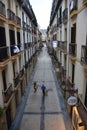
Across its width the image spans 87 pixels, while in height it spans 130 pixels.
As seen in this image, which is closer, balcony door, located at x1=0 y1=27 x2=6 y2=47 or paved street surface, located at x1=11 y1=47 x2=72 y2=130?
balcony door, located at x1=0 y1=27 x2=6 y2=47

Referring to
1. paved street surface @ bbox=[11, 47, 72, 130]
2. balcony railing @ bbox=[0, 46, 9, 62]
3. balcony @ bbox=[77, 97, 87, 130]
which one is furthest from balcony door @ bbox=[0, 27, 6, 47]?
balcony @ bbox=[77, 97, 87, 130]

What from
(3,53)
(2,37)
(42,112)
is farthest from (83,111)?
(2,37)

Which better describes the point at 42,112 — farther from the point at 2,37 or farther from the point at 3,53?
the point at 2,37

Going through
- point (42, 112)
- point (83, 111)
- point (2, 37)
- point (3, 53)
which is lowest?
point (42, 112)

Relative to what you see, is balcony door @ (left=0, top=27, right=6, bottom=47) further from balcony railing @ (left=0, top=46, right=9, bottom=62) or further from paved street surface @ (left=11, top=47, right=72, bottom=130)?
paved street surface @ (left=11, top=47, right=72, bottom=130)

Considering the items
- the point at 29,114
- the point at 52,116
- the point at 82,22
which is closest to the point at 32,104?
Answer: the point at 29,114

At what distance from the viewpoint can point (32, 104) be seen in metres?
15.6

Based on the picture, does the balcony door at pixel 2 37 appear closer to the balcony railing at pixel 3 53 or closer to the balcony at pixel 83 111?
the balcony railing at pixel 3 53

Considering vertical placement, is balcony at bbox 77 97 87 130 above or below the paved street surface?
above

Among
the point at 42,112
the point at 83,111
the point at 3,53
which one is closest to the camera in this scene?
the point at 83,111

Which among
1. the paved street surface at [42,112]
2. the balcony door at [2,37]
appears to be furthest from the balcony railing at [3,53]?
the paved street surface at [42,112]

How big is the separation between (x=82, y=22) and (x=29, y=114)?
958 cm

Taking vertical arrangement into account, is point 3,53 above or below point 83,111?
above

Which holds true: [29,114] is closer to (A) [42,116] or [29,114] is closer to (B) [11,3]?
(A) [42,116]
